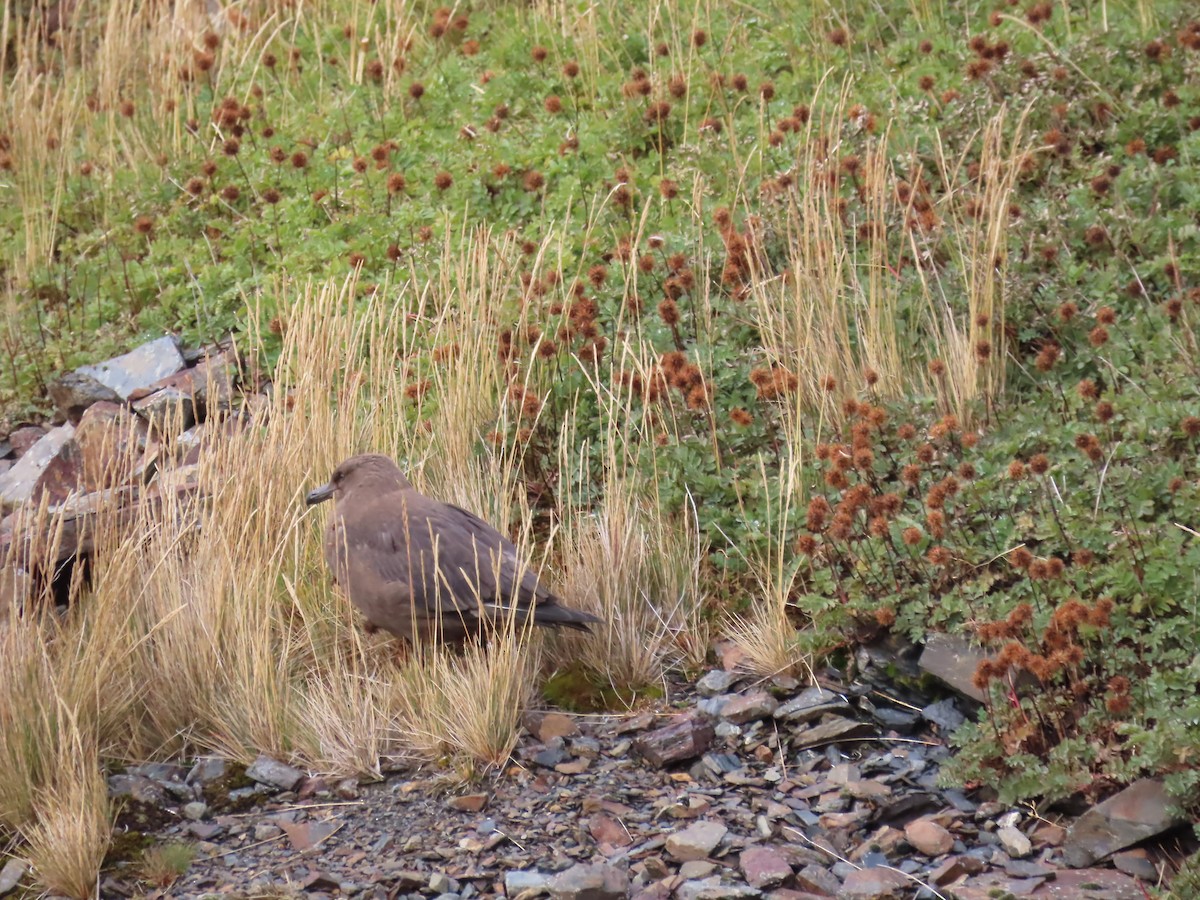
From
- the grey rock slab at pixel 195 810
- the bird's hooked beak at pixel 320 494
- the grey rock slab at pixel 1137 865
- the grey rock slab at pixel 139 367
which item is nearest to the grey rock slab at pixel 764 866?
the grey rock slab at pixel 1137 865

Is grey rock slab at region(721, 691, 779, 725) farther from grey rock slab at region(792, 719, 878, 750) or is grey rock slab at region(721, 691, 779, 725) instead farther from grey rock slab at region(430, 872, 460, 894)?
grey rock slab at region(430, 872, 460, 894)

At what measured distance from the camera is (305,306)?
6336 millimetres

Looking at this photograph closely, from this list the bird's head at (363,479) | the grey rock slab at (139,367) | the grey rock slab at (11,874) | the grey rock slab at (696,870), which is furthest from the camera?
the grey rock slab at (139,367)

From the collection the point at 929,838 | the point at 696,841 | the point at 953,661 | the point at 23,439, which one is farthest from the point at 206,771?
the point at 23,439

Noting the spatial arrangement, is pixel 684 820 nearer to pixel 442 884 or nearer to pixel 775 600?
pixel 442 884

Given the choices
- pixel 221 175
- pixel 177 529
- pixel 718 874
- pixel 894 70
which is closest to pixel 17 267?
pixel 221 175

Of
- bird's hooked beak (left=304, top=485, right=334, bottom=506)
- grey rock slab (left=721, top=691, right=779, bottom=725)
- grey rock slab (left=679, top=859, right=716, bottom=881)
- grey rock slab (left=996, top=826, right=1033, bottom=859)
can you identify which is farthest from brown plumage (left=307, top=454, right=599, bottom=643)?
grey rock slab (left=996, top=826, right=1033, bottom=859)

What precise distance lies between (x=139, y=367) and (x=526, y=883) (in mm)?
4900

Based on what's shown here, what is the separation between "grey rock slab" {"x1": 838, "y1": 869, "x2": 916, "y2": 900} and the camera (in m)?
3.78

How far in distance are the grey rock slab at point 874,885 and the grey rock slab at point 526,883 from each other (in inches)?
32.7

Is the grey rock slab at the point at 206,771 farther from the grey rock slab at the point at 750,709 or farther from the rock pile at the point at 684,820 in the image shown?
the grey rock slab at the point at 750,709

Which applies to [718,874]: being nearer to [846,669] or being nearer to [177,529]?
[846,669]

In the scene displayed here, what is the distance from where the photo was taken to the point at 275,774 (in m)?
4.72

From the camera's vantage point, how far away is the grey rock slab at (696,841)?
4023 mm
